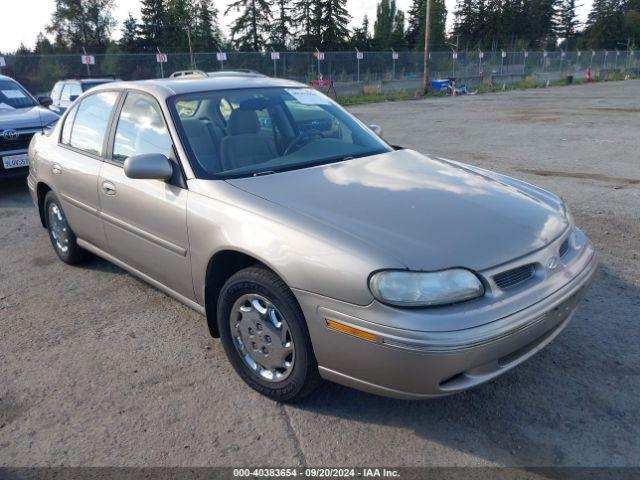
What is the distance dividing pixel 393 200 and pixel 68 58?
26714 mm

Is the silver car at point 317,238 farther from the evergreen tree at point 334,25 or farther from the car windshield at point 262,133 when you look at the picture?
the evergreen tree at point 334,25

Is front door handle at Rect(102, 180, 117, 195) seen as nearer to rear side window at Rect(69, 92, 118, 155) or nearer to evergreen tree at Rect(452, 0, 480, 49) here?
rear side window at Rect(69, 92, 118, 155)

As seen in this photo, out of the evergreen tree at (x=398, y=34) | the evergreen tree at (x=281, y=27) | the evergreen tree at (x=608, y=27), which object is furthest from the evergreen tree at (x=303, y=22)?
the evergreen tree at (x=608, y=27)

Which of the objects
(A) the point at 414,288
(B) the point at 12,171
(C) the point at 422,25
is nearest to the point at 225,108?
(A) the point at 414,288

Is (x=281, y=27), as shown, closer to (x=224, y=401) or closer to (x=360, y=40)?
(x=360, y=40)

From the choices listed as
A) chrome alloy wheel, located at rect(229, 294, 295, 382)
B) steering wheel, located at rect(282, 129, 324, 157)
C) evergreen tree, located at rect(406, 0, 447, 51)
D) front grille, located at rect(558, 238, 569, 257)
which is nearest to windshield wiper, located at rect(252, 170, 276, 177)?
steering wheel, located at rect(282, 129, 324, 157)

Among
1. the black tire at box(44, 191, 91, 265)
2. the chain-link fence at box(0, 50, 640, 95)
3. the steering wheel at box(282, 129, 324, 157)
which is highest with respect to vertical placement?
the chain-link fence at box(0, 50, 640, 95)

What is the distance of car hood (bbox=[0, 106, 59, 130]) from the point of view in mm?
7641

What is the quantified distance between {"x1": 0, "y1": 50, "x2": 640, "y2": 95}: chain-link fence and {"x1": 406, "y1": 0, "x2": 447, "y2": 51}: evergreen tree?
3615 centimetres

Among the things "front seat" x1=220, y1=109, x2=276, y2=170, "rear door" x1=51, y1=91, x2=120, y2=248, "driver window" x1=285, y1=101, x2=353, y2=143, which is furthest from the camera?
"rear door" x1=51, y1=91, x2=120, y2=248

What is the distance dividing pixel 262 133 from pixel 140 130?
846 millimetres

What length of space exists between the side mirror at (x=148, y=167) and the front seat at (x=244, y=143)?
0.35m

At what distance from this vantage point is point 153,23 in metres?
65.6

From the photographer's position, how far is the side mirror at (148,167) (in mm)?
3160
